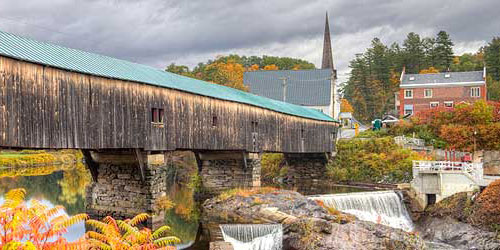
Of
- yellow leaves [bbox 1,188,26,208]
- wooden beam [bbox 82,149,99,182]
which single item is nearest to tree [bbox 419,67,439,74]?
wooden beam [bbox 82,149,99,182]

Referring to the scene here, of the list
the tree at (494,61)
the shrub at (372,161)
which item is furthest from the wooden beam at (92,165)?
the tree at (494,61)

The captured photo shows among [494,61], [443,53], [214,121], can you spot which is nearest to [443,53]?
[443,53]

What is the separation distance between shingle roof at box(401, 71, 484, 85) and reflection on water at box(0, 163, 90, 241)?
35980 millimetres

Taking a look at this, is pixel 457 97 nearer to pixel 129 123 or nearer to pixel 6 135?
pixel 129 123

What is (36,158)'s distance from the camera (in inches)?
2019

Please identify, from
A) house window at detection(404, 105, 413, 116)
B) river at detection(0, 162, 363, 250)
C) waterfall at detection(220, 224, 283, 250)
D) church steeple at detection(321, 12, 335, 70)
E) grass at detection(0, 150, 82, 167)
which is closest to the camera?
waterfall at detection(220, 224, 283, 250)

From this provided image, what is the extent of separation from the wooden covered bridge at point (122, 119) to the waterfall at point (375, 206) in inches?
245

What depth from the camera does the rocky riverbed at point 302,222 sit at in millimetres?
15602

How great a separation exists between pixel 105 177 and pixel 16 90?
7087mm

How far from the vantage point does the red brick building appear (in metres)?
48.3

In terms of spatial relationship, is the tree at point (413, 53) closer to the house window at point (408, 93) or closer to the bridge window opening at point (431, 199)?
the house window at point (408, 93)

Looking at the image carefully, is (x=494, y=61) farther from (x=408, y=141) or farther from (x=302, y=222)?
(x=302, y=222)

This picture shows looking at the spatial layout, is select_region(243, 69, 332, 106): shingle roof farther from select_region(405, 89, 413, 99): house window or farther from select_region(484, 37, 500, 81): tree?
select_region(484, 37, 500, 81): tree

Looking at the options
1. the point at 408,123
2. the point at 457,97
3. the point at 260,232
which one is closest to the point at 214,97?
the point at 260,232
